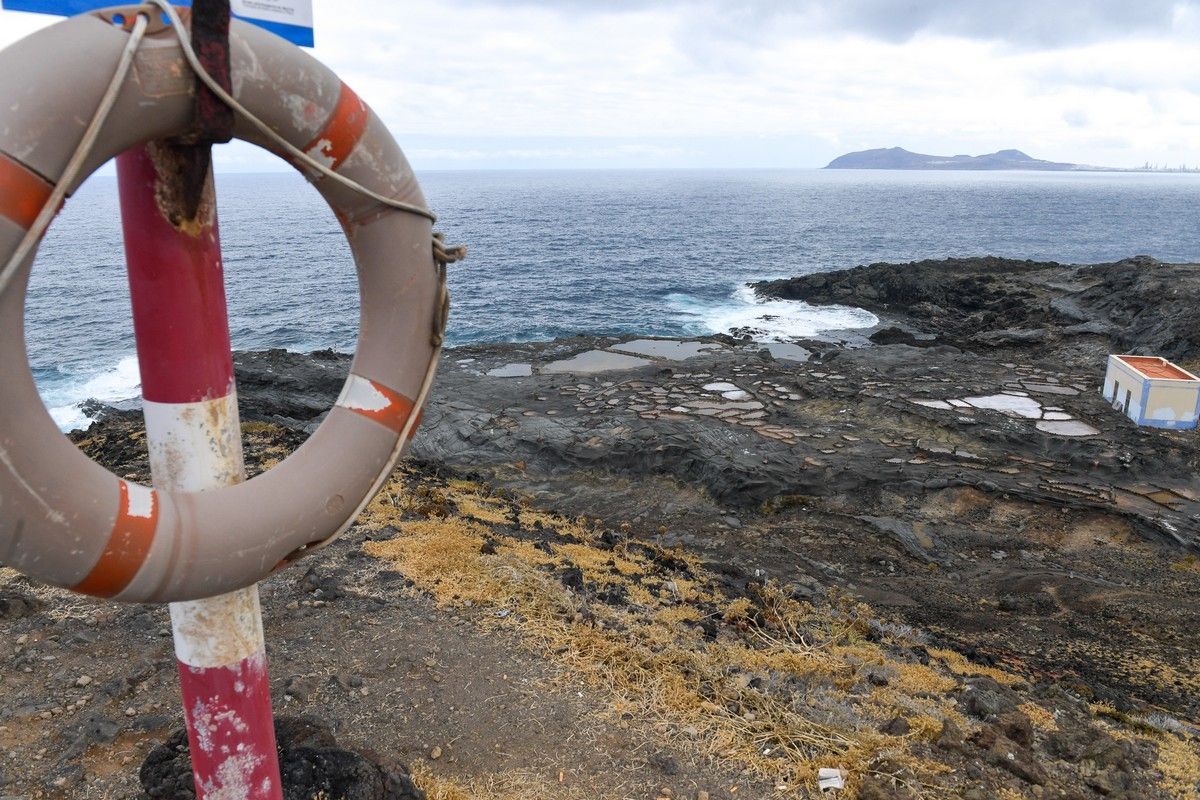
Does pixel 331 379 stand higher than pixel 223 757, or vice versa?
pixel 223 757

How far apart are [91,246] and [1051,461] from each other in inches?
2412

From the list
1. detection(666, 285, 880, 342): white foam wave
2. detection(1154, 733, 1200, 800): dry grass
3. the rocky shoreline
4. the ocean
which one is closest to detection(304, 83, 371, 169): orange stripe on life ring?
the rocky shoreline

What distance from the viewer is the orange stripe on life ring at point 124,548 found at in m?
2.04

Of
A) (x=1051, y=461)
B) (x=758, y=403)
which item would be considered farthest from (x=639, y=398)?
(x=1051, y=461)

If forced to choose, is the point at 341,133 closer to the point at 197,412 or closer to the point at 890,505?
the point at 197,412

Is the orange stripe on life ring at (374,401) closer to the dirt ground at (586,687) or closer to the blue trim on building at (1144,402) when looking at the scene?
the dirt ground at (586,687)

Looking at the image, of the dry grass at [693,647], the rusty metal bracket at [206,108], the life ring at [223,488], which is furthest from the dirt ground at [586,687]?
the rusty metal bracket at [206,108]

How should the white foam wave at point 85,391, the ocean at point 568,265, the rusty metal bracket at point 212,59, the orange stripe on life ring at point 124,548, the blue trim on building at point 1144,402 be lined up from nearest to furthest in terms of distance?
the rusty metal bracket at point 212,59
the orange stripe on life ring at point 124,548
the blue trim on building at point 1144,402
the white foam wave at point 85,391
the ocean at point 568,265

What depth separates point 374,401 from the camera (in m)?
2.44

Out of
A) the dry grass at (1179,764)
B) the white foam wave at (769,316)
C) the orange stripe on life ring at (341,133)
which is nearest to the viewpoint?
the orange stripe on life ring at (341,133)

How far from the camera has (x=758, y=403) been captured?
42.8 ft

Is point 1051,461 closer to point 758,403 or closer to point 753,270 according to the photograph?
point 758,403

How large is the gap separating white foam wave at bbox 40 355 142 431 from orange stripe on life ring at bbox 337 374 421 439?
720 inches

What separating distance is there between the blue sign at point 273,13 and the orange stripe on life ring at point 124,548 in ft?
4.33
